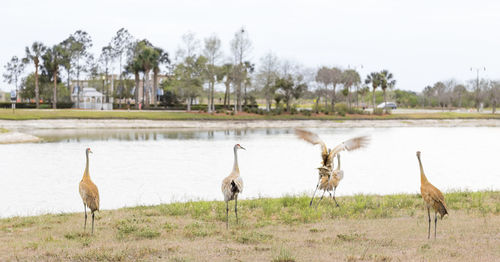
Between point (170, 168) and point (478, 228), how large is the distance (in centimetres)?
1864

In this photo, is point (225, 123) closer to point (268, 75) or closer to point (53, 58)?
point (268, 75)

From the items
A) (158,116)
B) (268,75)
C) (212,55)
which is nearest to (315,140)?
(158,116)

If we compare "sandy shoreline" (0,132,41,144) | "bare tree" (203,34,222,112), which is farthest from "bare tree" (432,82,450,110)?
"sandy shoreline" (0,132,41,144)

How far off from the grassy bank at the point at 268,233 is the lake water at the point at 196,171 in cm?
384

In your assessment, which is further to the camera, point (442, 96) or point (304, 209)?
point (442, 96)

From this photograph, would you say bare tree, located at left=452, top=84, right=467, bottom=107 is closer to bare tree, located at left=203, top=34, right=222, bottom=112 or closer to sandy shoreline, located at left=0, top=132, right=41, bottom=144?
bare tree, located at left=203, top=34, right=222, bottom=112

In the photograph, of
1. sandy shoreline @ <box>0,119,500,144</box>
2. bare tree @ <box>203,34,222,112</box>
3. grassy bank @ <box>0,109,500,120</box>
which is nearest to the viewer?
sandy shoreline @ <box>0,119,500,144</box>

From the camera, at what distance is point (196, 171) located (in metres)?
25.5

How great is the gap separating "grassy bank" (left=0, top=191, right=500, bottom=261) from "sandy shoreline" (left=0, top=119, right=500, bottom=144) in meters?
34.5

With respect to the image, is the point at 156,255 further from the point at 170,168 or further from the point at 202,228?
the point at 170,168

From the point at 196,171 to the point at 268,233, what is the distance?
1559 cm

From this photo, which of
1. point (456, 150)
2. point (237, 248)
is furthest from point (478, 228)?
point (456, 150)

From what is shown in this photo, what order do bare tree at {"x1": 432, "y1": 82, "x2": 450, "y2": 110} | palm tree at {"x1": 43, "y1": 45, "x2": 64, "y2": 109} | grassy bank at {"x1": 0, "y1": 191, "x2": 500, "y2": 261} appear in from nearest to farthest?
1. grassy bank at {"x1": 0, "y1": 191, "x2": 500, "y2": 261}
2. palm tree at {"x1": 43, "y1": 45, "x2": 64, "y2": 109}
3. bare tree at {"x1": 432, "y1": 82, "x2": 450, "y2": 110}

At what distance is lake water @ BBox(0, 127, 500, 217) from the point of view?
18359 mm
